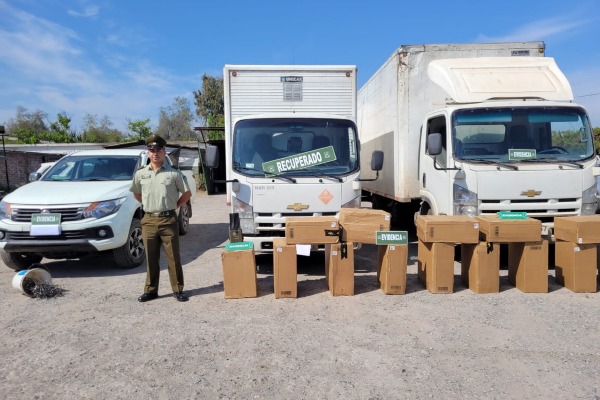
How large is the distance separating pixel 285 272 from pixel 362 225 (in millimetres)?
1097

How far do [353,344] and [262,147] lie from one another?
10.8ft

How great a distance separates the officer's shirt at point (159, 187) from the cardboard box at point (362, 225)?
206 centimetres

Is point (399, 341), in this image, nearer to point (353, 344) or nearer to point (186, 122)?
point (353, 344)

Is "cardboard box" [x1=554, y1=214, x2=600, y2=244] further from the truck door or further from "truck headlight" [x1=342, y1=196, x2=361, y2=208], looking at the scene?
"truck headlight" [x1=342, y1=196, x2=361, y2=208]

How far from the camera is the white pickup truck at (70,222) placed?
6090mm

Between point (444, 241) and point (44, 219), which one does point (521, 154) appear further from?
point (44, 219)

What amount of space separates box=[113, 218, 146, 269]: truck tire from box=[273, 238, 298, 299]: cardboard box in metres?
2.50

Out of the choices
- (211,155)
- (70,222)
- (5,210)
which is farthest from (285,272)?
(5,210)

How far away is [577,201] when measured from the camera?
19.9 ft

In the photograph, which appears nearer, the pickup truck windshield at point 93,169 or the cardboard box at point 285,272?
the cardboard box at point 285,272

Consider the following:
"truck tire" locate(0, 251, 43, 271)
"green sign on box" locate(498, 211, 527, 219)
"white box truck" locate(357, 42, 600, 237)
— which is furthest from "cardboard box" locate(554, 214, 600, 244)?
"truck tire" locate(0, 251, 43, 271)

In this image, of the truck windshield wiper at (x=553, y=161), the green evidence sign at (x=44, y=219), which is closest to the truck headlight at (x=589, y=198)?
→ the truck windshield wiper at (x=553, y=161)

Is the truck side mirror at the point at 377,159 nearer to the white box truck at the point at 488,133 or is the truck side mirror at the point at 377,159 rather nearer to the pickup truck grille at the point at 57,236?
the white box truck at the point at 488,133

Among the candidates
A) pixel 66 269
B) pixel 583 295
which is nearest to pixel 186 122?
pixel 66 269
